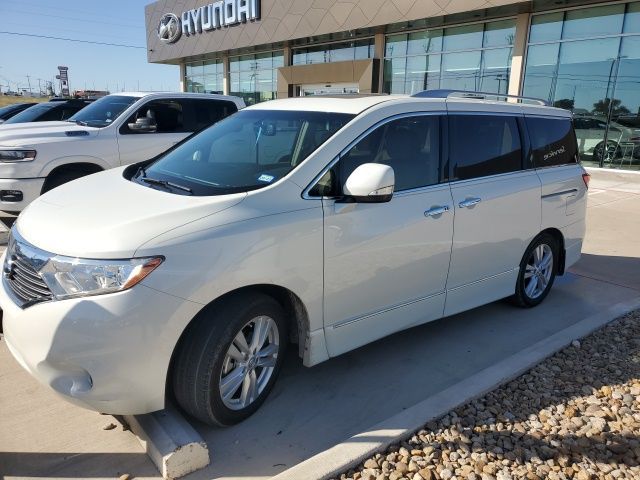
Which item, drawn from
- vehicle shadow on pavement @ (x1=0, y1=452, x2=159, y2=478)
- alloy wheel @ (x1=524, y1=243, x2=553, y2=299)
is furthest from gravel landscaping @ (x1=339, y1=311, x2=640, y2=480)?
alloy wheel @ (x1=524, y1=243, x2=553, y2=299)

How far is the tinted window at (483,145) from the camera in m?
3.92

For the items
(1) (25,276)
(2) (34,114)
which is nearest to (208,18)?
(2) (34,114)

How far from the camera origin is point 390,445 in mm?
2766

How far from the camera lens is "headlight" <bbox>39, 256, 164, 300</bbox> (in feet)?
7.85

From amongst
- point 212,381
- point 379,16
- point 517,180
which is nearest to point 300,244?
point 212,381

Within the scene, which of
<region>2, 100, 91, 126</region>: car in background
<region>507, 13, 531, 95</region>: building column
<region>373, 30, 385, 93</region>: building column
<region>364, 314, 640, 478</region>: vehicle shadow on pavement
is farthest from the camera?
<region>373, 30, 385, 93</region>: building column

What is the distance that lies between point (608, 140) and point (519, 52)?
3.56 meters

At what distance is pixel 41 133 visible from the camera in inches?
269

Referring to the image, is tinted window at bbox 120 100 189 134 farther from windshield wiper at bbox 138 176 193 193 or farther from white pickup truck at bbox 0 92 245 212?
windshield wiper at bbox 138 176 193 193

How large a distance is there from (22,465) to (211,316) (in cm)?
120

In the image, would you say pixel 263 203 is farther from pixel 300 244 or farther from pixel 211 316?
pixel 211 316

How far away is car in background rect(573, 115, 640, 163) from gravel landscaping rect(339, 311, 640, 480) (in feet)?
38.4

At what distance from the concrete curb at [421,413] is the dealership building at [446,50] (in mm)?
11559

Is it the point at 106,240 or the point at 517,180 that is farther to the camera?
the point at 517,180
